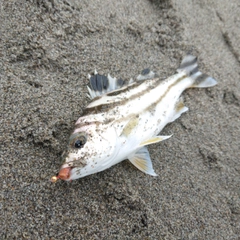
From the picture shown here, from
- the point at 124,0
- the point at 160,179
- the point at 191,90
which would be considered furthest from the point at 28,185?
Answer: the point at 124,0

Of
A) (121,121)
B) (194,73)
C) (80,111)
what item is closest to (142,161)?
(121,121)

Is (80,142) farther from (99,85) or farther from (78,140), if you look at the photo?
(99,85)

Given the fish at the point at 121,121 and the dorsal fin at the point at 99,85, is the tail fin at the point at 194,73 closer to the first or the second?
the fish at the point at 121,121

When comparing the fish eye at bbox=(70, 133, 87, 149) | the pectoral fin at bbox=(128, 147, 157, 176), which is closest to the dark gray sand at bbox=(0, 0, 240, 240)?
the pectoral fin at bbox=(128, 147, 157, 176)

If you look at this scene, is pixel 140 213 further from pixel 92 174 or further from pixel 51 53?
pixel 51 53

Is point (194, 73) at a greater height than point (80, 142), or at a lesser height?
greater

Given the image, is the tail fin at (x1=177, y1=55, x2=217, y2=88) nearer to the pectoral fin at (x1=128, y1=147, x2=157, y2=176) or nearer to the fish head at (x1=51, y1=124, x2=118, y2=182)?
the pectoral fin at (x1=128, y1=147, x2=157, y2=176)

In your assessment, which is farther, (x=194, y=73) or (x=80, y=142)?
(x=194, y=73)
